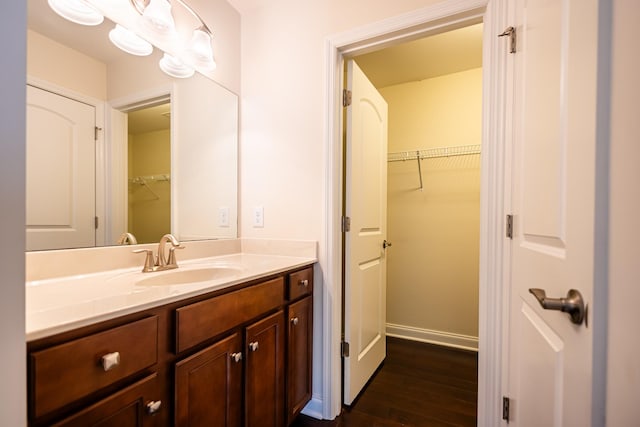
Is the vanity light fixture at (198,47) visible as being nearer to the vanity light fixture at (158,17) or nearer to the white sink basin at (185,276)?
the vanity light fixture at (158,17)

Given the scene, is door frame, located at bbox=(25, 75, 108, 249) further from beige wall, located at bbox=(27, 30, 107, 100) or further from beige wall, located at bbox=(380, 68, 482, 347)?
beige wall, located at bbox=(380, 68, 482, 347)

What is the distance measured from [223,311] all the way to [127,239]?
639 mm

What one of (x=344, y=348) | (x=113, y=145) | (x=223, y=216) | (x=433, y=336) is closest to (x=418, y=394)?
(x=344, y=348)

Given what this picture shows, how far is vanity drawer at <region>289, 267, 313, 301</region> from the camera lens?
1343 mm

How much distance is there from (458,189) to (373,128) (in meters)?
1.04

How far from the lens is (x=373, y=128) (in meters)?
1.92

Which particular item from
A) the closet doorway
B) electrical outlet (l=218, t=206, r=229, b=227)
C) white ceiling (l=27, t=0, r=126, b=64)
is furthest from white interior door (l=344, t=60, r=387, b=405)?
white ceiling (l=27, t=0, r=126, b=64)

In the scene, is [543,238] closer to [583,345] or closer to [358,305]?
→ [583,345]

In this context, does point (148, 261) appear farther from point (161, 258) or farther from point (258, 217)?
point (258, 217)

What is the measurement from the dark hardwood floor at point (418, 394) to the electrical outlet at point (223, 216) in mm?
1183

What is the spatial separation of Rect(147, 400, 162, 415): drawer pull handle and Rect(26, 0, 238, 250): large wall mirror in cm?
69

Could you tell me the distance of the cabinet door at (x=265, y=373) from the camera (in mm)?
1084
